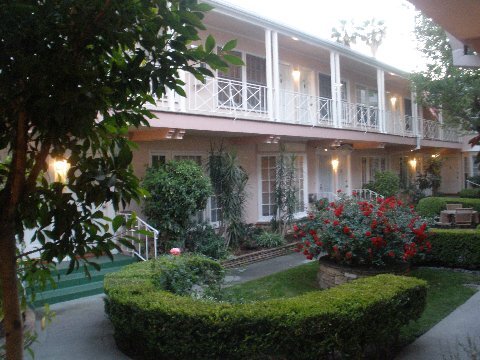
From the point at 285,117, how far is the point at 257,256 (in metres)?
4.57

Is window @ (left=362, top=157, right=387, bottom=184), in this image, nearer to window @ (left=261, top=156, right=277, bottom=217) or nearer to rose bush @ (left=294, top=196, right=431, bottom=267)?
window @ (left=261, top=156, right=277, bottom=217)

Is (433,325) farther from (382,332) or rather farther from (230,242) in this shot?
(230,242)

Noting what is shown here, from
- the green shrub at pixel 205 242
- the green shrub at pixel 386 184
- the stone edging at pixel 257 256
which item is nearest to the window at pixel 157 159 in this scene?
the green shrub at pixel 205 242

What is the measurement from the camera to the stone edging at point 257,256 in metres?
11.1

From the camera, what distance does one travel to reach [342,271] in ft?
29.4

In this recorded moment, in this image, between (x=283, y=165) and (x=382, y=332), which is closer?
(x=382, y=332)

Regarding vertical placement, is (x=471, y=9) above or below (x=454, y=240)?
above

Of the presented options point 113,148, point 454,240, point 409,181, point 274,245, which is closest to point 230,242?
point 274,245

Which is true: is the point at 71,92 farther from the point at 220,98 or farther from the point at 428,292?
the point at 220,98

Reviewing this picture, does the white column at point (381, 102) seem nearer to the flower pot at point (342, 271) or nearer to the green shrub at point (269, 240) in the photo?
the green shrub at point (269, 240)

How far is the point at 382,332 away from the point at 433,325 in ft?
6.31

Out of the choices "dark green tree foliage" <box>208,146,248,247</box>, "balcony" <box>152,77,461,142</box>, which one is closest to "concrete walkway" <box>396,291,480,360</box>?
"balcony" <box>152,77,461,142</box>

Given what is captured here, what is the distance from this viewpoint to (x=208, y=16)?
1247 cm

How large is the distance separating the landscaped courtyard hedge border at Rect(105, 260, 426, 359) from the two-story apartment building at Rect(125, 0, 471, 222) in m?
5.18
